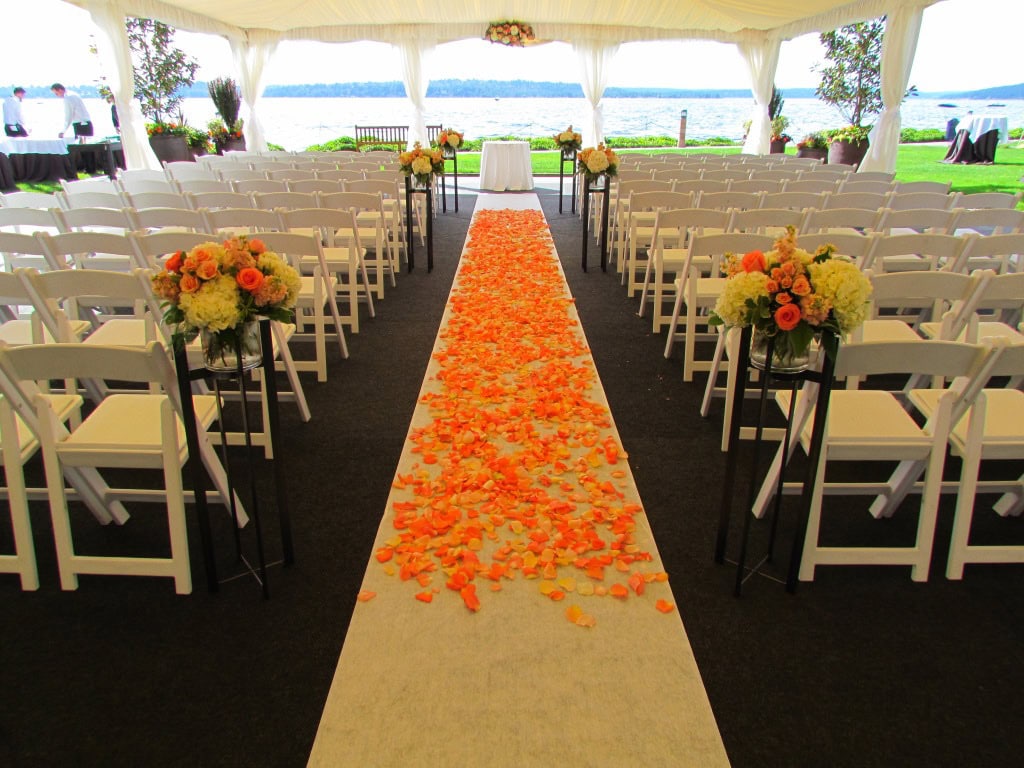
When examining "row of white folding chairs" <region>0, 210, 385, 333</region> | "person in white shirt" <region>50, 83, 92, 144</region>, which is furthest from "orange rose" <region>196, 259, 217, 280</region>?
"person in white shirt" <region>50, 83, 92, 144</region>

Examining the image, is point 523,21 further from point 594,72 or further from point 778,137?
point 778,137

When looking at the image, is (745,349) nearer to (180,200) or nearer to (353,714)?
(353,714)

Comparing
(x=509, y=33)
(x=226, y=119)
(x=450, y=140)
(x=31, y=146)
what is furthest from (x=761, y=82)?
(x=31, y=146)

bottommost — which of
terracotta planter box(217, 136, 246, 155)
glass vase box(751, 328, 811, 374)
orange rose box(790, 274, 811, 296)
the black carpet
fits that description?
the black carpet

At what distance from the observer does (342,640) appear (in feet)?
7.68

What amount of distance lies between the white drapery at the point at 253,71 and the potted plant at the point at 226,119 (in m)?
0.20

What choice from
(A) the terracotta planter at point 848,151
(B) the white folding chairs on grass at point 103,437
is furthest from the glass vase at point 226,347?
(A) the terracotta planter at point 848,151

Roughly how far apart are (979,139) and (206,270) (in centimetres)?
1842

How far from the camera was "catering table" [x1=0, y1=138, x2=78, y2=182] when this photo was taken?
455 inches

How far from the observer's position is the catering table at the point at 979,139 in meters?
15.8

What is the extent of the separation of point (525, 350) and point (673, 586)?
2558 millimetres

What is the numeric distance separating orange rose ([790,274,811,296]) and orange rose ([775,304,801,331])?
44 mm

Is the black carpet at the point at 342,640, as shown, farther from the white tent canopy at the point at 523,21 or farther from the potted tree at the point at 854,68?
the potted tree at the point at 854,68

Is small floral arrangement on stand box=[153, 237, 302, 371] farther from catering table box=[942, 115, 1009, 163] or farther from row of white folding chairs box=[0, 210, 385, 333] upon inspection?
catering table box=[942, 115, 1009, 163]
